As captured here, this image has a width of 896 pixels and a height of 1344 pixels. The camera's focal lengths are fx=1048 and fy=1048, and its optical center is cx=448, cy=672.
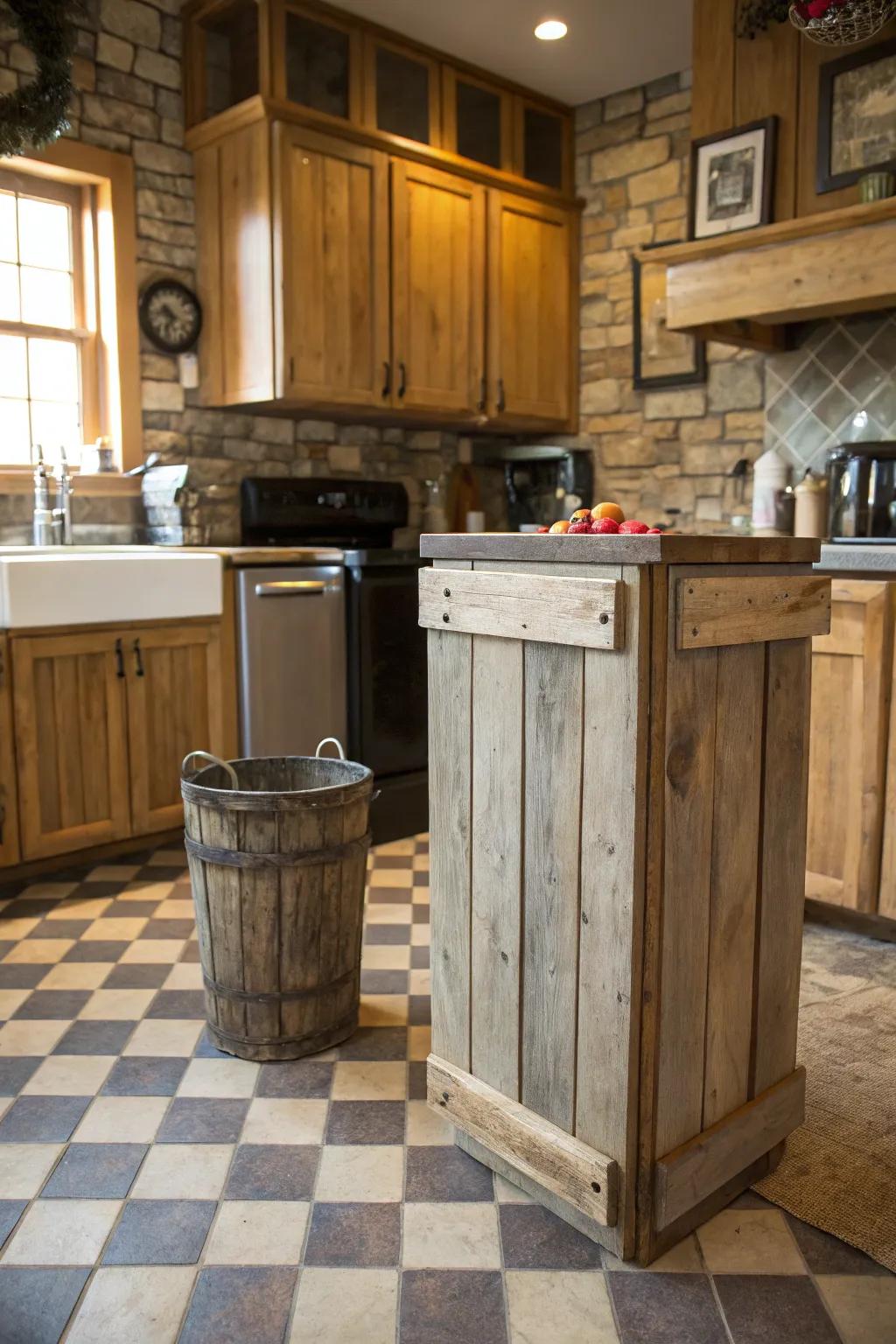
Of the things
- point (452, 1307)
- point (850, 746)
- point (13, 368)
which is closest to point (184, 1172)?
point (452, 1307)

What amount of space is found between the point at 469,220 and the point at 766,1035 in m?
3.67

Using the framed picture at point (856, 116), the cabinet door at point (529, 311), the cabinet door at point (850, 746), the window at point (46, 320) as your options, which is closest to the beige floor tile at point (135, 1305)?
the cabinet door at point (850, 746)

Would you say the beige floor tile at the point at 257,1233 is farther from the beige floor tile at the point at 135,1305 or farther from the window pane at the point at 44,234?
the window pane at the point at 44,234

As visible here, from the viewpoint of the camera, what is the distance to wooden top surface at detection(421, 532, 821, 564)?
1.35 meters

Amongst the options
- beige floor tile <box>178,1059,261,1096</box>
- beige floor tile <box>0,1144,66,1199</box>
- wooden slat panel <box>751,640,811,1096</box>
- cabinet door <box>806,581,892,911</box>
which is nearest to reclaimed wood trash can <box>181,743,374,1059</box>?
beige floor tile <box>178,1059,261,1096</box>

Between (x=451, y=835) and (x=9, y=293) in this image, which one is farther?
(x=9, y=293)

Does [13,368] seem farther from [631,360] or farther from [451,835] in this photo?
[451,835]

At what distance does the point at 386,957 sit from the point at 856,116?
108 inches

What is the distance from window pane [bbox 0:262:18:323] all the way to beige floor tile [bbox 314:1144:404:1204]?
3.16 meters

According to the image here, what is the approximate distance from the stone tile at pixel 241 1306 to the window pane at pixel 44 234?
11.5 ft

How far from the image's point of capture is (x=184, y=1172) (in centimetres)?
167

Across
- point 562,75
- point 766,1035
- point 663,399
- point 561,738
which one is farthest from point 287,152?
point 766,1035

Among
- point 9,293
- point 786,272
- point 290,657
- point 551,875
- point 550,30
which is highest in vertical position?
point 550,30

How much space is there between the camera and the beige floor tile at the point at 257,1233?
1465 millimetres
